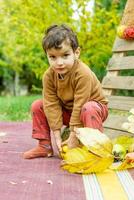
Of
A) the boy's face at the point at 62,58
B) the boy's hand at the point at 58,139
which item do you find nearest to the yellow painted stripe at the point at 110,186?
the boy's hand at the point at 58,139

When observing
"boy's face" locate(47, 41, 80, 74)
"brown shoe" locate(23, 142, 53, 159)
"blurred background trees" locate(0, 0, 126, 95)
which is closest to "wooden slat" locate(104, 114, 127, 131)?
"brown shoe" locate(23, 142, 53, 159)

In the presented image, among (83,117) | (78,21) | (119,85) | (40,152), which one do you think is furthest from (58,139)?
(78,21)

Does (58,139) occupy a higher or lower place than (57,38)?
lower

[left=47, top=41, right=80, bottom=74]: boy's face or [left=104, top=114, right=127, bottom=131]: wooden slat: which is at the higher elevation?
[left=47, top=41, right=80, bottom=74]: boy's face

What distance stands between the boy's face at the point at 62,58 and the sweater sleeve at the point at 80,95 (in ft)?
0.35

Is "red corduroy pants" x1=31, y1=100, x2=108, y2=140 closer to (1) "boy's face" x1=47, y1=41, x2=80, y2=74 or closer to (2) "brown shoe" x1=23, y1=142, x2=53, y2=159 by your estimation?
(2) "brown shoe" x1=23, y1=142, x2=53, y2=159


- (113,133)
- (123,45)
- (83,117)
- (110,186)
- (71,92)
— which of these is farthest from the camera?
(123,45)

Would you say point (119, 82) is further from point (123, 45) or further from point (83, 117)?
point (83, 117)

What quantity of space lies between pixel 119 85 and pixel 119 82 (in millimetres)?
31

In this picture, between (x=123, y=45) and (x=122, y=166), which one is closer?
(x=122, y=166)

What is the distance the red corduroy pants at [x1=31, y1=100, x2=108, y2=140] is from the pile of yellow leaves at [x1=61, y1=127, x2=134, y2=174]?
13 centimetres

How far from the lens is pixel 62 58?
3.10m

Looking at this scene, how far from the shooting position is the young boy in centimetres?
307

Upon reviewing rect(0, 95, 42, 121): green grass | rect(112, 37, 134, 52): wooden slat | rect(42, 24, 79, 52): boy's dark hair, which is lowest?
rect(0, 95, 42, 121): green grass
